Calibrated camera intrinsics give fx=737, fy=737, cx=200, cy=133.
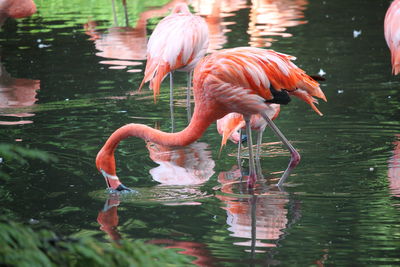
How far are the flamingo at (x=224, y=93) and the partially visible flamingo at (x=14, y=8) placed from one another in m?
6.32

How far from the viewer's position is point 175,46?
256 inches

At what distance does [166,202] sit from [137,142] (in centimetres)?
166

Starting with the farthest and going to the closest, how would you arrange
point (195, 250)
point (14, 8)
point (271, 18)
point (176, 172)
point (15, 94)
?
point (271, 18) < point (14, 8) < point (15, 94) < point (176, 172) < point (195, 250)

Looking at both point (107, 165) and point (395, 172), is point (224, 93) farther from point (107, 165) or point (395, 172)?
point (395, 172)

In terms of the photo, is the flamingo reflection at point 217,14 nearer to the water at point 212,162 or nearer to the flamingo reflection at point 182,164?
the water at point 212,162

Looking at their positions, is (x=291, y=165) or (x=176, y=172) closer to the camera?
(x=291, y=165)

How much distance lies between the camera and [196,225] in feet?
14.0

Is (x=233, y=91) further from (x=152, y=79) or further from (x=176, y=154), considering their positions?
(x=152, y=79)

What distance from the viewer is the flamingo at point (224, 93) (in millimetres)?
4703

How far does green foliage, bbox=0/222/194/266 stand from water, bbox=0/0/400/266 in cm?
15

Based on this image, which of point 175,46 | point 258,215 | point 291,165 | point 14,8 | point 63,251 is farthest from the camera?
point 14,8

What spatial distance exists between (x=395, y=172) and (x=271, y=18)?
7.23m

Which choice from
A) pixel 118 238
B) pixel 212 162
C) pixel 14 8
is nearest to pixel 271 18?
pixel 14 8

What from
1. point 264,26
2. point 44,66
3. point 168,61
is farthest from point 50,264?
point 264,26
